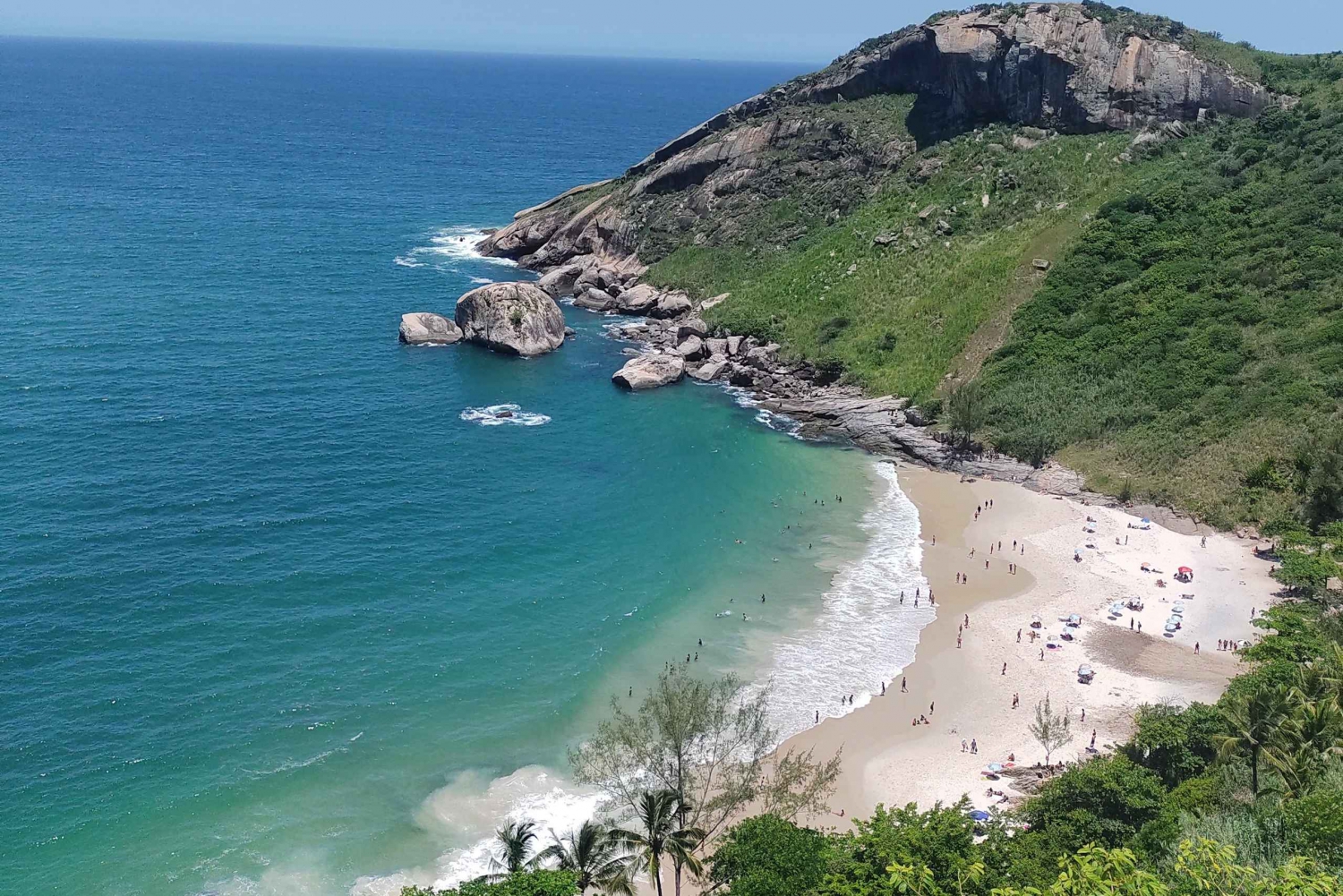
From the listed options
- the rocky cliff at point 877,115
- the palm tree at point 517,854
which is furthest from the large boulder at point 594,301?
the palm tree at point 517,854

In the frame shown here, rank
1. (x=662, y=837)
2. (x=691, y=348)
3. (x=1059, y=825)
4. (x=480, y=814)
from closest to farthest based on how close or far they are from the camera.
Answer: (x=662, y=837) → (x=1059, y=825) → (x=480, y=814) → (x=691, y=348)

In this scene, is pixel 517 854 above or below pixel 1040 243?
below

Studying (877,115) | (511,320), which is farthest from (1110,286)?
(511,320)

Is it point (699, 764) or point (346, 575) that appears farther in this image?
point (346, 575)

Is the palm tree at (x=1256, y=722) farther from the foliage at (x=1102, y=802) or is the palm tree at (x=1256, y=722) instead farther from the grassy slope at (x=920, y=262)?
the grassy slope at (x=920, y=262)

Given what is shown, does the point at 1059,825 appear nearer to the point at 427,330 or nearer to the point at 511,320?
the point at 511,320

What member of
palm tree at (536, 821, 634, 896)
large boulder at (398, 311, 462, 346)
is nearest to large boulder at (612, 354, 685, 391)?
large boulder at (398, 311, 462, 346)
